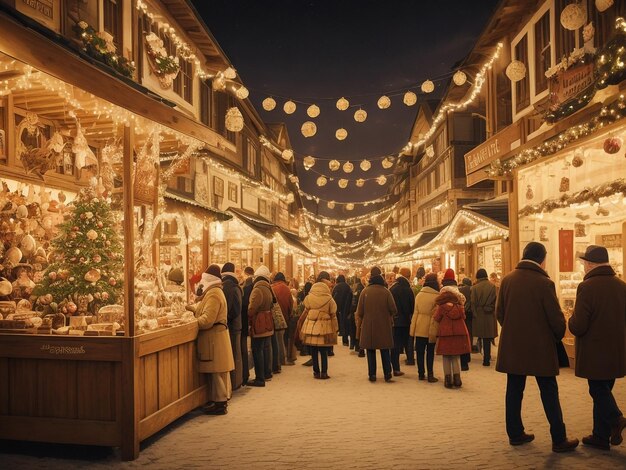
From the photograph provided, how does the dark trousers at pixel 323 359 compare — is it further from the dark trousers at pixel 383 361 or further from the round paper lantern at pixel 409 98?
the round paper lantern at pixel 409 98

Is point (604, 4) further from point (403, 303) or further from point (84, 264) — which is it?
point (84, 264)

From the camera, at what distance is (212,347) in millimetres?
8328

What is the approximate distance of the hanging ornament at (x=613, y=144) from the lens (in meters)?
9.89

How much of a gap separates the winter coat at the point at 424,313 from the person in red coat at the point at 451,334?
0.58 m

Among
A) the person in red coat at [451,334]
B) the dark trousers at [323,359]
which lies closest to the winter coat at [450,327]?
the person in red coat at [451,334]

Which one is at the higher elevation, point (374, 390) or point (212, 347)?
point (212, 347)

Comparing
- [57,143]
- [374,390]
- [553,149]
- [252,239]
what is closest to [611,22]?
[553,149]

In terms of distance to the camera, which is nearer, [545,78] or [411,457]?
[411,457]

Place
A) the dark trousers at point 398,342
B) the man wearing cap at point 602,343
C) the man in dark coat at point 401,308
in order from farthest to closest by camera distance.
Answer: the man in dark coat at point 401,308 → the dark trousers at point 398,342 → the man wearing cap at point 602,343

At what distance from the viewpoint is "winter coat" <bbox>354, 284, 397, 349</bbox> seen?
10859mm

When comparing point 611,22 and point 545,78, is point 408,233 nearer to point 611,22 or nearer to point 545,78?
point 545,78

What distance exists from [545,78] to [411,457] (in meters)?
12.3

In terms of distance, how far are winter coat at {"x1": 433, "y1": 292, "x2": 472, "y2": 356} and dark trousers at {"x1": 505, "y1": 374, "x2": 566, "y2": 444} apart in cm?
346

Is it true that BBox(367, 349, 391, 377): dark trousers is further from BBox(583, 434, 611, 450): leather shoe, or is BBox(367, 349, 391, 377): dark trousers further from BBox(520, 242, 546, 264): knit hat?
BBox(520, 242, 546, 264): knit hat
